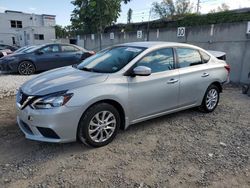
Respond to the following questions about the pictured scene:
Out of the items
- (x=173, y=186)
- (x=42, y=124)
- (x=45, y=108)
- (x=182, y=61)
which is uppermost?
Answer: (x=182, y=61)

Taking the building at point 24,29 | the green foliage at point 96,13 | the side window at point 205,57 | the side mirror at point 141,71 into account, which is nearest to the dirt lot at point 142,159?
the side mirror at point 141,71

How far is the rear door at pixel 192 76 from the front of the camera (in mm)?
4320

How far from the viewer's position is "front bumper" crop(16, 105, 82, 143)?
3.01 meters

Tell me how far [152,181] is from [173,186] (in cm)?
24

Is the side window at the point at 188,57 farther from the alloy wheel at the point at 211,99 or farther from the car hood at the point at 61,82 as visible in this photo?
the car hood at the point at 61,82

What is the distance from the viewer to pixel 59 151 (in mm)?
3350

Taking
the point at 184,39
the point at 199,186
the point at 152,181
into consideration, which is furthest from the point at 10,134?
the point at 184,39

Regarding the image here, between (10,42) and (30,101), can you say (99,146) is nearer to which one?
(30,101)

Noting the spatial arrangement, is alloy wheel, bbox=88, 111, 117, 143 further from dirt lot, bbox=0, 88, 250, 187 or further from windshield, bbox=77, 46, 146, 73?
windshield, bbox=77, 46, 146, 73

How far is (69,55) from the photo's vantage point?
1052cm

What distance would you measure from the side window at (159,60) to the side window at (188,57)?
Result: 0.22m

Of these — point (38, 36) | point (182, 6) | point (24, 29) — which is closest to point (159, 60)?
point (38, 36)

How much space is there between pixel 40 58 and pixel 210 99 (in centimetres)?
740

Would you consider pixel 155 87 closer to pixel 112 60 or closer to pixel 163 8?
pixel 112 60
